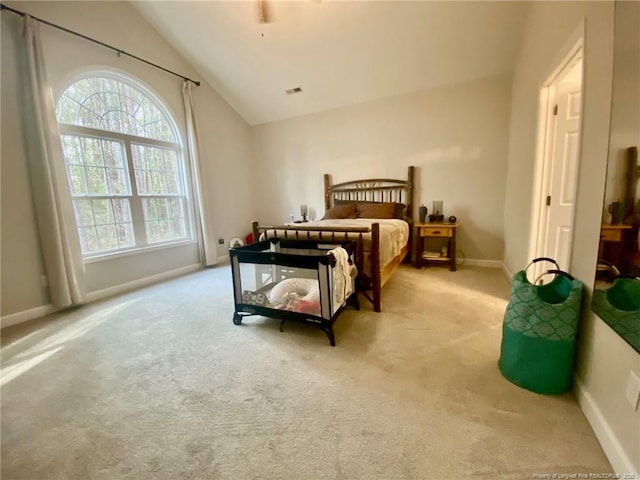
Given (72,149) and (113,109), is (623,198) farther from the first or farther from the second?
(113,109)

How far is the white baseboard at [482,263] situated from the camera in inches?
149

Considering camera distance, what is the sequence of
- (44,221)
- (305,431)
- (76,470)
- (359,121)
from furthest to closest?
(359,121) < (44,221) < (305,431) < (76,470)

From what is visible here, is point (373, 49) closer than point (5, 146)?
No

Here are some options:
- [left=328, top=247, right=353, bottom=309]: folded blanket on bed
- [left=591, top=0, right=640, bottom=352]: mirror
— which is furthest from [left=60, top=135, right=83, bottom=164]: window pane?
[left=591, top=0, right=640, bottom=352]: mirror

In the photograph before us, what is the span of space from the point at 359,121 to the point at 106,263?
13.3 feet

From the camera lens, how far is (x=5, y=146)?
2449mm

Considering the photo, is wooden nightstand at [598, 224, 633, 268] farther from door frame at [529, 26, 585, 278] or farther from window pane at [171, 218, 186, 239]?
window pane at [171, 218, 186, 239]

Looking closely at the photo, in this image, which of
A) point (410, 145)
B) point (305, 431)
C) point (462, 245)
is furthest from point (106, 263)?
point (462, 245)

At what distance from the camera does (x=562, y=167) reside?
227cm

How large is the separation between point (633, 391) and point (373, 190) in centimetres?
366

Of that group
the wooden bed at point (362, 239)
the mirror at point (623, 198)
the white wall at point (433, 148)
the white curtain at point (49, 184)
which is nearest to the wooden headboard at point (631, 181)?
the mirror at point (623, 198)

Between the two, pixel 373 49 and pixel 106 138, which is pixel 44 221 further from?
pixel 373 49

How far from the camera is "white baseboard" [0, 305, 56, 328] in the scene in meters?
2.47

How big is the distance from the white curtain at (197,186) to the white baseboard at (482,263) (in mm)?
3945
